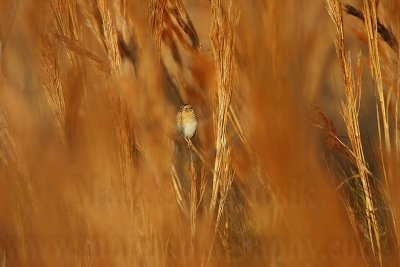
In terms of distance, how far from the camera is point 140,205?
1.46 metres

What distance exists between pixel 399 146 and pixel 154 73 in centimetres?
54

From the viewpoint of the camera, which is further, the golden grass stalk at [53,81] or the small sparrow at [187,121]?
the small sparrow at [187,121]

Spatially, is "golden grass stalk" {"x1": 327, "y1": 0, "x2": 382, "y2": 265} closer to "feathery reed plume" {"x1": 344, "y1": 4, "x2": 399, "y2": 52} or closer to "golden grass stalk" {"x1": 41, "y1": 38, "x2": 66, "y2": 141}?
"feathery reed plume" {"x1": 344, "y1": 4, "x2": 399, "y2": 52}

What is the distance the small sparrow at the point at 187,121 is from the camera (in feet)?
5.29

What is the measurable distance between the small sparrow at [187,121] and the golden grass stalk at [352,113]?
356 millimetres

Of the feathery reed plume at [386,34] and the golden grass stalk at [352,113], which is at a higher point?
the feathery reed plume at [386,34]

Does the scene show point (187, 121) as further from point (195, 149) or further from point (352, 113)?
point (352, 113)

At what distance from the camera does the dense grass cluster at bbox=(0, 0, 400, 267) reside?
137 cm

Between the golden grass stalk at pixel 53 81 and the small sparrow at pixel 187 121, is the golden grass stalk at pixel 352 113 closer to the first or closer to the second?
the small sparrow at pixel 187 121

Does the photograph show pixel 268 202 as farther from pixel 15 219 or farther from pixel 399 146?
pixel 15 219

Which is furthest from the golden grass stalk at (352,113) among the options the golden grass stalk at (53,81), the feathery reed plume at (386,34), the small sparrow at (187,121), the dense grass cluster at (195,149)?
the golden grass stalk at (53,81)

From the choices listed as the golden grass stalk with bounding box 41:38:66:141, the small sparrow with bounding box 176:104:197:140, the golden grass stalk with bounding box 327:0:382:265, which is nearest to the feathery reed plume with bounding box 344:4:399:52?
the golden grass stalk with bounding box 327:0:382:265

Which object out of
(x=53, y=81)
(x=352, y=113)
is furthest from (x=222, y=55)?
(x=53, y=81)

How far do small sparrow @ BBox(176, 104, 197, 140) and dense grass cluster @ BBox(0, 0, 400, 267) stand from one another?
29mm
